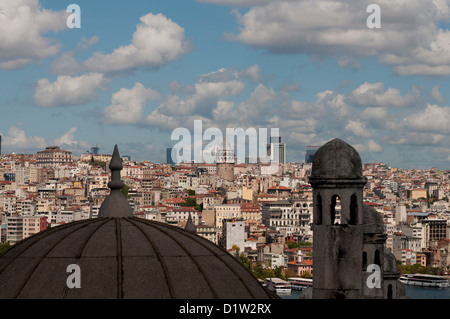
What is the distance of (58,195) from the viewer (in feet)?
400

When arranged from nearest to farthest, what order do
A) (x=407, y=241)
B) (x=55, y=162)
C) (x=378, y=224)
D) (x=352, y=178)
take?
(x=352, y=178)
(x=378, y=224)
(x=407, y=241)
(x=55, y=162)

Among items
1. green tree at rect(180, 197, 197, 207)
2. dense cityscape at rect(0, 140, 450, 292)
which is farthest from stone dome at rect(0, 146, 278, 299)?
green tree at rect(180, 197, 197, 207)

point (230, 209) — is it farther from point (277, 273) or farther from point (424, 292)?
point (424, 292)

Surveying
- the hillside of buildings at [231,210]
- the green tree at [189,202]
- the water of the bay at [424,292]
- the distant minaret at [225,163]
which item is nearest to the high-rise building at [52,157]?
the hillside of buildings at [231,210]

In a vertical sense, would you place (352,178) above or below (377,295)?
above

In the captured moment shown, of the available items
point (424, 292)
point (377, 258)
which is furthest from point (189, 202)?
point (377, 258)

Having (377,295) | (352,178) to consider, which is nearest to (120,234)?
(352,178)

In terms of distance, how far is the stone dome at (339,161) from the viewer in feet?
26.6

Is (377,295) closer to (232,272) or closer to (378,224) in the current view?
(378,224)

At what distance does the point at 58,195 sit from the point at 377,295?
378 feet

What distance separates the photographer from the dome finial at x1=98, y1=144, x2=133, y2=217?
750 centimetres

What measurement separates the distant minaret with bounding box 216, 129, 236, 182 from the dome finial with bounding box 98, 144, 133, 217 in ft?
498
